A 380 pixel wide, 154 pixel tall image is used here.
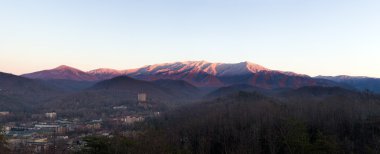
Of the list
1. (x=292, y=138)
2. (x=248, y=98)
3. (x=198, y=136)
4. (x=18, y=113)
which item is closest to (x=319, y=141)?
(x=292, y=138)

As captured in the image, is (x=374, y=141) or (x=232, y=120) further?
(x=232, y=120)

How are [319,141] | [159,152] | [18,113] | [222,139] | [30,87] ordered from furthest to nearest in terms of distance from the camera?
[30,87] → [18,113] → [222,139] → [319,141] → [159,152]

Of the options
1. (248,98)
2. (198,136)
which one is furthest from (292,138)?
(248,98)

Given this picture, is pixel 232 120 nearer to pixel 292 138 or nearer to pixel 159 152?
pixel 292 138

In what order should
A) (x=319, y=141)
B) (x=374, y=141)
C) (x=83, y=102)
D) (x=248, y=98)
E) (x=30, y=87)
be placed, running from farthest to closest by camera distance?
1. (x=30, y=87)
2. (x=83, y=102)
3. (x=248, y=98)
4. (x=374, y=141)
5. (x=319, y=141)

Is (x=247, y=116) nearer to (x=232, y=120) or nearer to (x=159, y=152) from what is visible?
(x=232, y=120)

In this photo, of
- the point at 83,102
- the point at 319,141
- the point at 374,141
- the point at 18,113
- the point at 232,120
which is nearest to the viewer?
the point at 319,141

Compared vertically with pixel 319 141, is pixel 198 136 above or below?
below

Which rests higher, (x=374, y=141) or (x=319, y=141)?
(x=319, y=141)

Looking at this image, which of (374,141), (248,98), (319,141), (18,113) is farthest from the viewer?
(18,113)
